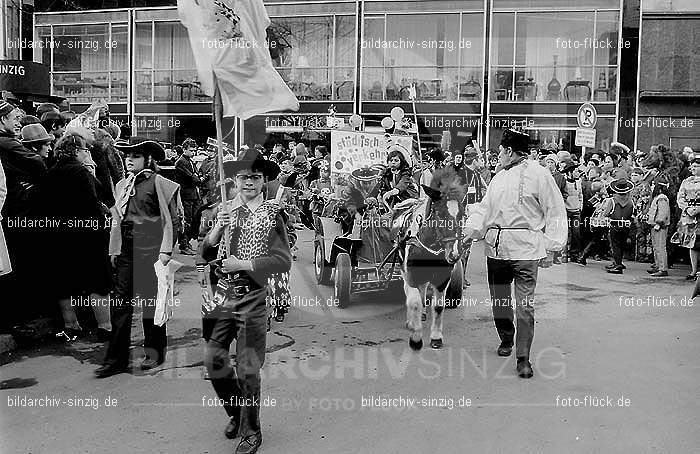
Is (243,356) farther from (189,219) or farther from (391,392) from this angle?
(189,219)

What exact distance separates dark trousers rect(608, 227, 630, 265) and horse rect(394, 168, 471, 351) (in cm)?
709

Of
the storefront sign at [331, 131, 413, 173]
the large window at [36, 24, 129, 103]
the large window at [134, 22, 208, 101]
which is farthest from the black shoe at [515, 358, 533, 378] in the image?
the large window at [36, 24, 129, 103]

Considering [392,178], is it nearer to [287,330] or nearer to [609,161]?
[287,330]

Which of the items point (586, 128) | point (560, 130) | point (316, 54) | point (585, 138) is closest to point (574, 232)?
point (585, 138)

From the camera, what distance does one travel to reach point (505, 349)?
7738 mm

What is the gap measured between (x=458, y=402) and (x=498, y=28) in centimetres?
2280

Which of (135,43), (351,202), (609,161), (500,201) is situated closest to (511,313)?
(500,201)

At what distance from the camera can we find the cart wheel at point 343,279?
9.70 m

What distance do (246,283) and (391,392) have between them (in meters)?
1.97

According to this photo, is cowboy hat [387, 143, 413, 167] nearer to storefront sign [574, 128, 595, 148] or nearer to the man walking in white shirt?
the man walking in white shirt

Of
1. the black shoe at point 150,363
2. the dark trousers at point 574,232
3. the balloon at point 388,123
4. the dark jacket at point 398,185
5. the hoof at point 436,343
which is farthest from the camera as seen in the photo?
the dark trousers at point 574,232

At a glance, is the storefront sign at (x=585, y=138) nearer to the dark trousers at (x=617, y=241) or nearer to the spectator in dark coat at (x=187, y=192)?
the dark trousers at (x=617, y=241)

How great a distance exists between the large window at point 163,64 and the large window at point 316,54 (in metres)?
3.49

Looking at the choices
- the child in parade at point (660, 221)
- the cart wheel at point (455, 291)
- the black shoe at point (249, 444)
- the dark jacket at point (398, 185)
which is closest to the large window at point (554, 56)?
the child in parade at point (660, 221)
